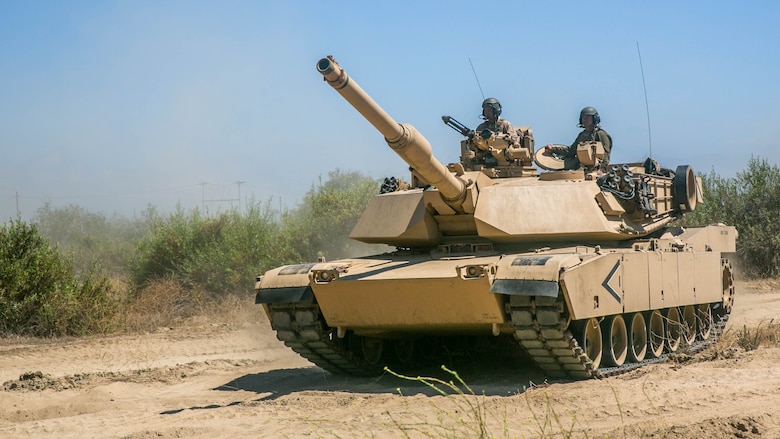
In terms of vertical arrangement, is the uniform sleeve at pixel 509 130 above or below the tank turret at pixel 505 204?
above

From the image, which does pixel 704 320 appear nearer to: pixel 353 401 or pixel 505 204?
pixel 505 204

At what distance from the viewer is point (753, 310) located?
18719 millimetres

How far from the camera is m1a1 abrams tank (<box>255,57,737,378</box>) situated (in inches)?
400

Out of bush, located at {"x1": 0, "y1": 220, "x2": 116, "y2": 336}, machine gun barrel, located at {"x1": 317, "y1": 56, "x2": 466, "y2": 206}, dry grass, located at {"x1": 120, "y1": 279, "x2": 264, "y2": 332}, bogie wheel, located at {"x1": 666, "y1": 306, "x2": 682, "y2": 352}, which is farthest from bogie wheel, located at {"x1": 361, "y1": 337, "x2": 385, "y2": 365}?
dry grass, located at {"x1": 120, "y1": 279, "x2": 264, "y2": 332}

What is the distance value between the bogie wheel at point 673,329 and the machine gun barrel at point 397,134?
13.5 feet

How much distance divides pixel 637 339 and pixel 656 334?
71 centimetres

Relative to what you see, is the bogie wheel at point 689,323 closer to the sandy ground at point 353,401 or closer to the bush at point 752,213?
the sandy ground at point 353,401

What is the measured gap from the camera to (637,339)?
12.9 m

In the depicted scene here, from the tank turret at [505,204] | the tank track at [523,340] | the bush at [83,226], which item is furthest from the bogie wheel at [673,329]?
the bush at [83,226]

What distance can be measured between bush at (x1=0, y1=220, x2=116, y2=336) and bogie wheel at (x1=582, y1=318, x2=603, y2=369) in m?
10.1

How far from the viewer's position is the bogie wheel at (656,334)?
1291 centimetres

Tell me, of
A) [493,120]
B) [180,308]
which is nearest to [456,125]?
[493,120]

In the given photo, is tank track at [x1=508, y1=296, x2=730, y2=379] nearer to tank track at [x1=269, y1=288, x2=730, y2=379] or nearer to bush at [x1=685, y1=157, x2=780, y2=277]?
tank track at [x1=269, y1=288, x2=730, y2=379]

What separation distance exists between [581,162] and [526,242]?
5.87 feet
